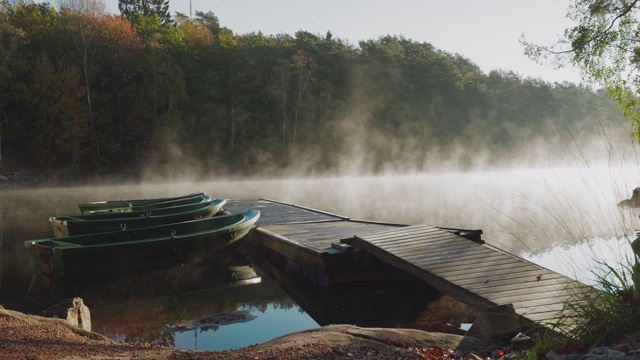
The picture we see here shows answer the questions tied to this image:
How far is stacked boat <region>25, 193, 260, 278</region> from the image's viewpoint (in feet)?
28.7

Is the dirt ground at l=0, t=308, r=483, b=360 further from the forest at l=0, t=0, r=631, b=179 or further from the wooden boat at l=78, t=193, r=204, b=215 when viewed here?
the forest at l=0, t=0, r=631, b=179

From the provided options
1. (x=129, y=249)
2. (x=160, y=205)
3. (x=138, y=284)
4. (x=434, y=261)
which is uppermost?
(x=434, y=261)

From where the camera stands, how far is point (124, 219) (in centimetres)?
1200

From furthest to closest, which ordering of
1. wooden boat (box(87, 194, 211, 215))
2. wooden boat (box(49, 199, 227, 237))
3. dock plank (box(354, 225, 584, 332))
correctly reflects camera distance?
wooden boat (box(87, 194, 211, 215)), wooden boat (box(49, 199, 227, 237)), dock plank (box(354, 225, 584, 332))

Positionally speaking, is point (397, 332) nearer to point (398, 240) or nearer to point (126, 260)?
point (398, 240)

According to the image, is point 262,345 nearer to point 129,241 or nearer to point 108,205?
point 129,241

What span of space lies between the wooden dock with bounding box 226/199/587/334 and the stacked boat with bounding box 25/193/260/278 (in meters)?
1.12

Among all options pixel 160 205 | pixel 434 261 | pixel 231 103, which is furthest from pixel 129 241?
pixel 231 103

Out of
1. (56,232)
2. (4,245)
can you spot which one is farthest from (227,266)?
(4,245)

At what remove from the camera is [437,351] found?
15.6ft

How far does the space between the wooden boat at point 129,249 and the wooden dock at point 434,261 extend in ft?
4.18

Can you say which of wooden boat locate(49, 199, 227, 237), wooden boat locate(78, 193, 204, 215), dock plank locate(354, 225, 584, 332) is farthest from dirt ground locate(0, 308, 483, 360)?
wooden boat locate(78, 193, 204, 215)

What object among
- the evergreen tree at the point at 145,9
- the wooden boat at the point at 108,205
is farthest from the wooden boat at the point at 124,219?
the evergreen tree at the point at 145,9

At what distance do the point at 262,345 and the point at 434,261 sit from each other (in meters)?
3.15
